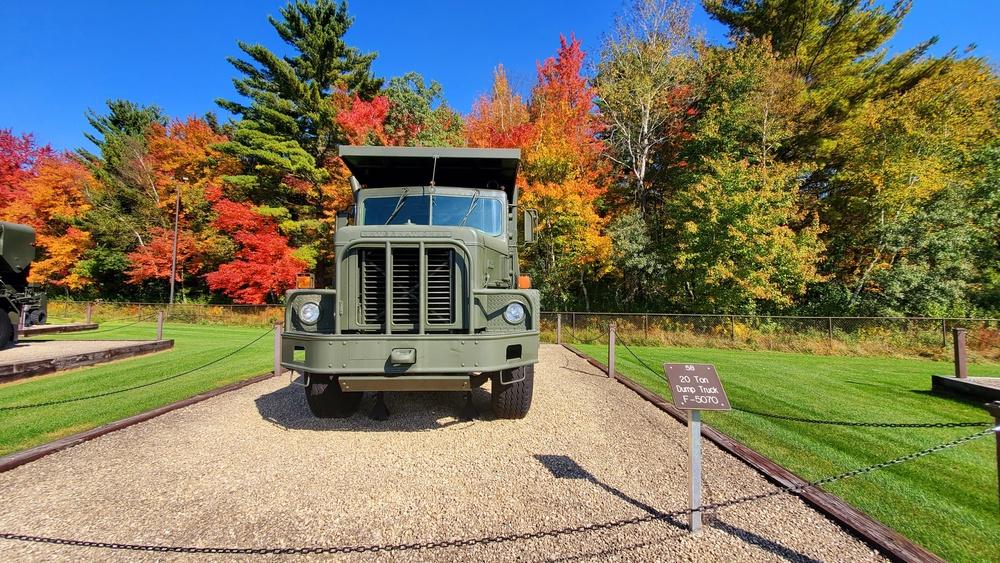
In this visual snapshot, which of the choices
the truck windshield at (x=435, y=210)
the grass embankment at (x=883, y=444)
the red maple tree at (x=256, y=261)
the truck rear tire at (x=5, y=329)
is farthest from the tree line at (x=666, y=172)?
the truck windshield at (x=435, y=210)

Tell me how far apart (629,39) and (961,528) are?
21228 millimetres

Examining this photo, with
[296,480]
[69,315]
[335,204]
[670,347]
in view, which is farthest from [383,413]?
[69,315]

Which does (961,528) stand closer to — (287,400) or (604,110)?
(287,400)

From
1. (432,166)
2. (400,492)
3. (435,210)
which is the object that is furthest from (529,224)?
(400,492)

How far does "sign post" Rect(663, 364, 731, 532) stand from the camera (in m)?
2.61

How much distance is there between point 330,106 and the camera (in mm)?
21641

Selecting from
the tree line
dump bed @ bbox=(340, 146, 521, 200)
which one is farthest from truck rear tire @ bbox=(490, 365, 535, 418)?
the tree line

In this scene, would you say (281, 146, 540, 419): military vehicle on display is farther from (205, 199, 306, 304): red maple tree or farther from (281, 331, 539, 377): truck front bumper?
(205, 199, 306, 304): red maple tree

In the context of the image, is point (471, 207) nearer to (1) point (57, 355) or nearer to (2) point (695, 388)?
(2) point (695, 388)

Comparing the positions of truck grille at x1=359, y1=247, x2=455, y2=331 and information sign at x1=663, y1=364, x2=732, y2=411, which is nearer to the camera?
information sign at x1=663, y1=364, x2=732, y2=411

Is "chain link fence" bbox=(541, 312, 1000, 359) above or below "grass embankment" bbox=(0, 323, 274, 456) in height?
above

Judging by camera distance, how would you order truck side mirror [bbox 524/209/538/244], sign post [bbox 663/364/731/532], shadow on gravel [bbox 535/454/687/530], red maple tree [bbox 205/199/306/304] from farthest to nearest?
red maple tree [bbox 205/199/306/304] → truck side mirror [bbox 524/209/538/244] → shadow on gravel [bbox 535/454/687/530] → sign post [bbox 663/364/731/532]

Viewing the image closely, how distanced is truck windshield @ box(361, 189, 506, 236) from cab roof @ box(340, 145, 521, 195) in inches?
14.1

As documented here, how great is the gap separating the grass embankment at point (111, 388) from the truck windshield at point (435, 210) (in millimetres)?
3910
